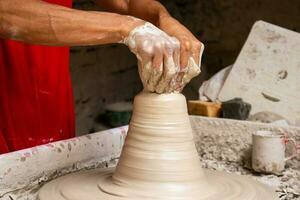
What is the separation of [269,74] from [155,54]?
1.08 metres

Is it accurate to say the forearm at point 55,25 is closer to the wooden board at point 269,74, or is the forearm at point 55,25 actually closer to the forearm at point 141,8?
the forearm at point 141,8

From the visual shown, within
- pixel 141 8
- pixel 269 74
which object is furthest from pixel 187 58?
pixel 269 74

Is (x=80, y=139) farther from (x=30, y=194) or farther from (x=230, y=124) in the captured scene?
(x=230, y=124)

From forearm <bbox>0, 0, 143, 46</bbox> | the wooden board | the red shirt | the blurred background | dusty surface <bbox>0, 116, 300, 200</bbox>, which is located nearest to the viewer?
forearm <bbox>0, 0, 143, 46</bbox>

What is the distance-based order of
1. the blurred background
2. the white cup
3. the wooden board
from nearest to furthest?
the white cup, the wooden board, the blurred background

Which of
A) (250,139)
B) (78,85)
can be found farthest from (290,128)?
(78,85)

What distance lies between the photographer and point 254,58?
93.7 inches

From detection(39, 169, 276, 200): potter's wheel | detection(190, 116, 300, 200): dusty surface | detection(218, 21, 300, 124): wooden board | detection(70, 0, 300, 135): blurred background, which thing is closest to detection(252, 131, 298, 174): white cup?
detection(190, 116, 300, 200): dusty surface

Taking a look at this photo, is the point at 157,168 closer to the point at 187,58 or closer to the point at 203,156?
the point at 187,58

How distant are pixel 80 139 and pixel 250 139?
66cm

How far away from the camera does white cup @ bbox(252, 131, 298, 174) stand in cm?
193

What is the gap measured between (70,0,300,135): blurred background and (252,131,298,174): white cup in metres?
1.74

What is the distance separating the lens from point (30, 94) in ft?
5.78

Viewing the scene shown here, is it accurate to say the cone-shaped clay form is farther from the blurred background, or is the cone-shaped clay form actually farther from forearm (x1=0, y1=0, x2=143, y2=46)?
the blurred background
